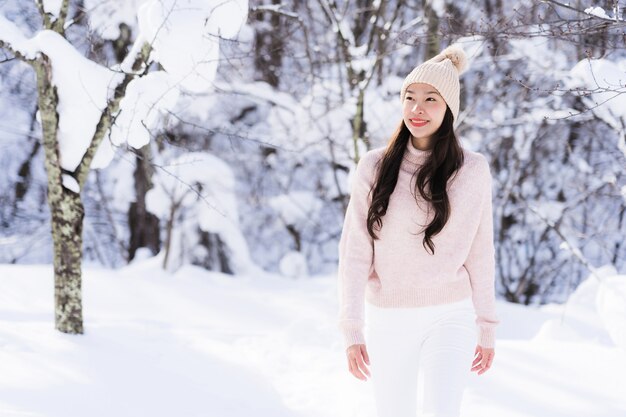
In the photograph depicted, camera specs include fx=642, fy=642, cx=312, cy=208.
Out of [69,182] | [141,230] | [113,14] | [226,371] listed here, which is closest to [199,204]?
[141,230]

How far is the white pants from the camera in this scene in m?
2.13

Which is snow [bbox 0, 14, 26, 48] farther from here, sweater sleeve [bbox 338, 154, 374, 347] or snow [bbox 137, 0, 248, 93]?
sweater sleeve [bbox 338, 154, 374, 347]

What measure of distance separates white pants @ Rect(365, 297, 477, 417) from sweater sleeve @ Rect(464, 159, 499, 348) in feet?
0.29

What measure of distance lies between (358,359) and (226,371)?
253cm

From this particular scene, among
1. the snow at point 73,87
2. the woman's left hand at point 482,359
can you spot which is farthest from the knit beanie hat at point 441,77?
the snow at point 73,87

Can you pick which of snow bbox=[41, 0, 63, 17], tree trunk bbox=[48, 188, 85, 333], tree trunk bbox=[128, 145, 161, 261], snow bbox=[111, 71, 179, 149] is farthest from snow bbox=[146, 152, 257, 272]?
snow bbox=[111, 71, 179, 149]

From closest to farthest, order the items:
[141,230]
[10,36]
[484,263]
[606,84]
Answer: [484,263] → [10,36] → [606,84] → [141,230]

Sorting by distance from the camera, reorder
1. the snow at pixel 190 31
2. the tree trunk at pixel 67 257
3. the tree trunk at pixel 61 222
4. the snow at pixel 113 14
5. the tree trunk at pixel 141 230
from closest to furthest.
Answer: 1. the snow at pixel 190 31
2. the tree trunk at pixel 61 222
3. the tree trunk at pixel 67 257
4. the snow at pixel 113 14
5. the tree trunk at pixel 141 230

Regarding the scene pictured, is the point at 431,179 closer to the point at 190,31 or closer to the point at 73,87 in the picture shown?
the point at 190,31

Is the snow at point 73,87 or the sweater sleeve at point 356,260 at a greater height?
the snow at point 73,87

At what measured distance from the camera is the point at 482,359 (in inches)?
93.1

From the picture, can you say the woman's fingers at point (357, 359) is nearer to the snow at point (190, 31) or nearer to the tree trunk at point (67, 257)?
the snow at point (190, 31)

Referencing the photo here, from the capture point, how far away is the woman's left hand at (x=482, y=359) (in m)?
2.36

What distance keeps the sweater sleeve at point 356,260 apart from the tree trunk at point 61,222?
2.84m
